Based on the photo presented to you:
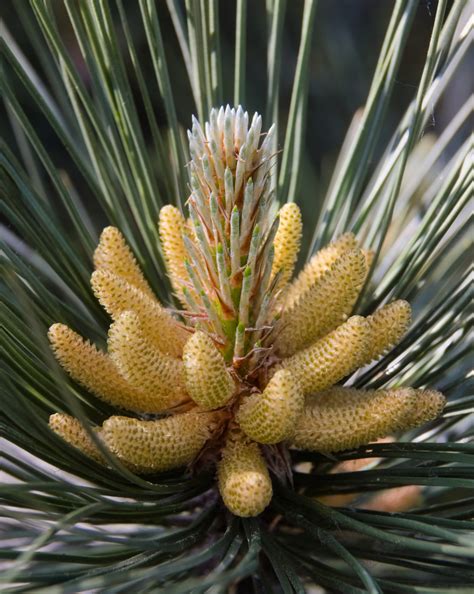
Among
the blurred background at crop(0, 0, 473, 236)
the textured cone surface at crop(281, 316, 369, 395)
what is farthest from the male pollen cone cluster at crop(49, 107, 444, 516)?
the blurred background at crop(0, 0, 473, 236)

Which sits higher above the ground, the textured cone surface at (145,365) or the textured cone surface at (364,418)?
the textured cone surface at (145,365)

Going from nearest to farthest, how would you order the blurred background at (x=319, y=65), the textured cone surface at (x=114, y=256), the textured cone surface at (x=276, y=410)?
1. the textured cone surface at (x=276, y=410)
2. the textured cone surface at (x=114, y=256)
3. the blurred background at (x=319, y=65)

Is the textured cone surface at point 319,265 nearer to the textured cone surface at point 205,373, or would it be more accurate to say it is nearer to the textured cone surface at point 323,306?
the textured cone surface at point 323,306

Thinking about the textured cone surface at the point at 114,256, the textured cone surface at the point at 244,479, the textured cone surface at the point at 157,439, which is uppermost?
the textured cone surface at the point at 114,256

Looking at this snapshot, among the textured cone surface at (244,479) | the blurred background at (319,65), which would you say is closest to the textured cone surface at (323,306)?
the textured cone surface at (244,479)

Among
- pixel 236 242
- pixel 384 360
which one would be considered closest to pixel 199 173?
pixel 236 242

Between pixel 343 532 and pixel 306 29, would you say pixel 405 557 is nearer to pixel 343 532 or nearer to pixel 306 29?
pixel 343 532
